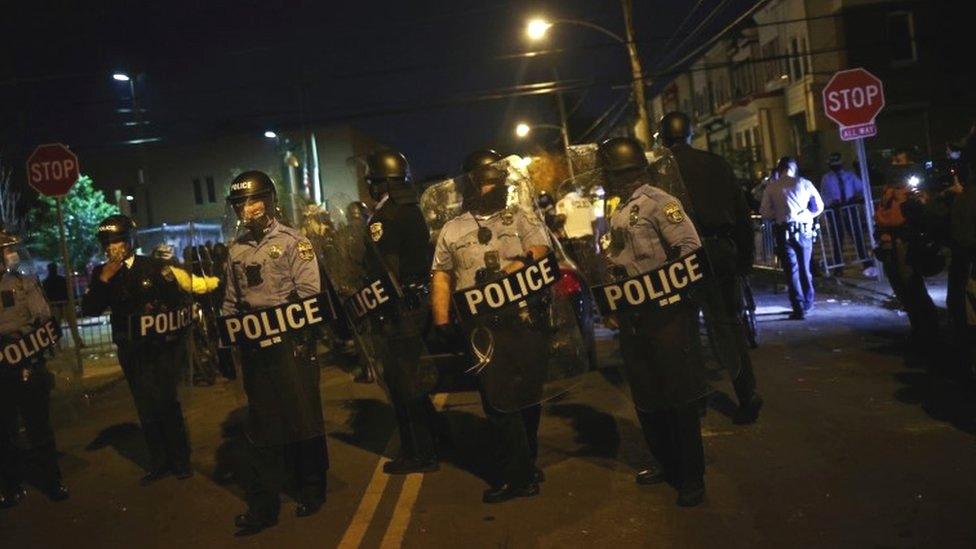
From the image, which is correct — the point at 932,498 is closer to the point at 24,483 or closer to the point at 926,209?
the point at 926,209

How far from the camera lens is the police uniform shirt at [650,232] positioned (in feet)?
19.7

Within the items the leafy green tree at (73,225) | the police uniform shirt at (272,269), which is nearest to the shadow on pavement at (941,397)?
the police uniform shirt at (272,269)

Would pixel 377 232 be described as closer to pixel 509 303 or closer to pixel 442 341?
pixel 442 341

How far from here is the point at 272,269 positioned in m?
6.38

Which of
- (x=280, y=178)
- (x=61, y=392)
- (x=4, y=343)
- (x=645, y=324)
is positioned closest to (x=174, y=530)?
(x=4, y=343)

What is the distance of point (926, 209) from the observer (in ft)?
29.6

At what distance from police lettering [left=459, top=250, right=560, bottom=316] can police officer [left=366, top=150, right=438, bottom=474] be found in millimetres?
1106

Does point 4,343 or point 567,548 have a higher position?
point 4,343

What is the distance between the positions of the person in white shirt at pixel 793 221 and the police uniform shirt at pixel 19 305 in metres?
8.41

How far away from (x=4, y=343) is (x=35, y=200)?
55488 millimetres

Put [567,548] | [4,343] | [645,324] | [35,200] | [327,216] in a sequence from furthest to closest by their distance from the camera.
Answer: [35,200]
[327,216]
[4,343]
[645,324]
[567,548]

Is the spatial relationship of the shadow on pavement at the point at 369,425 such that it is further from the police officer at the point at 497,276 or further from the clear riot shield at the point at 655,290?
the clear riot shield at the point at 655,290

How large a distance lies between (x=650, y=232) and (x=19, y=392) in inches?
185

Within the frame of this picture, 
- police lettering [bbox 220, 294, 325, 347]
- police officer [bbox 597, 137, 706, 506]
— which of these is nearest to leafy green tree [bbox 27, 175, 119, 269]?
police lettering [bbox 220, 294, 325, 347]
